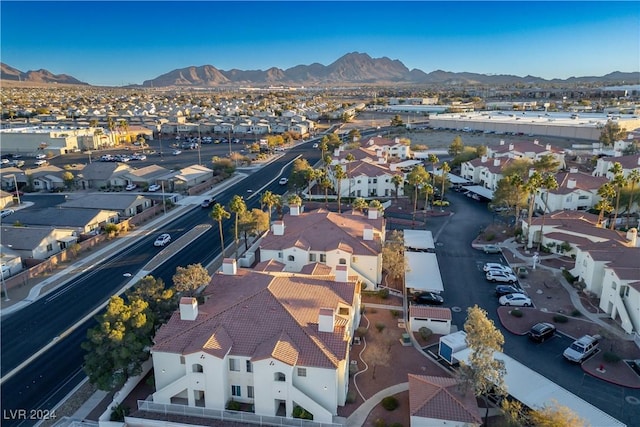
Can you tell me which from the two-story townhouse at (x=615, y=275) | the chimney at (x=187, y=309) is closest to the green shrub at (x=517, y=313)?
the two-story townhouse at (x=615, y=275)

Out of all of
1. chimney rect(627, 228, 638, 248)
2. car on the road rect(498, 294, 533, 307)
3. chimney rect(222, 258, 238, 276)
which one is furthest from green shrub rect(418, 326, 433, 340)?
chimney rect(627, 228, 638, 248)

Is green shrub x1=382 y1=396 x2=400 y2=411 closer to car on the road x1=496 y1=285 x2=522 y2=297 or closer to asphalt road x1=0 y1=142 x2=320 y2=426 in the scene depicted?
car on the road x1=496 y1=285 x2=522 y2=297

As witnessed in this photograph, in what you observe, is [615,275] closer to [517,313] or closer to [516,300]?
[516,300]

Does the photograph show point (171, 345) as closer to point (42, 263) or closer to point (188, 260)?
point (188, 260)

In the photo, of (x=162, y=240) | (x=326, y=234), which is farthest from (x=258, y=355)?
(x=162, y=240)

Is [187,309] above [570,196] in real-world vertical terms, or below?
above

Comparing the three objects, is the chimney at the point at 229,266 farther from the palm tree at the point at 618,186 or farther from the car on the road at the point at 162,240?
the palm tree at the point at 618,186
